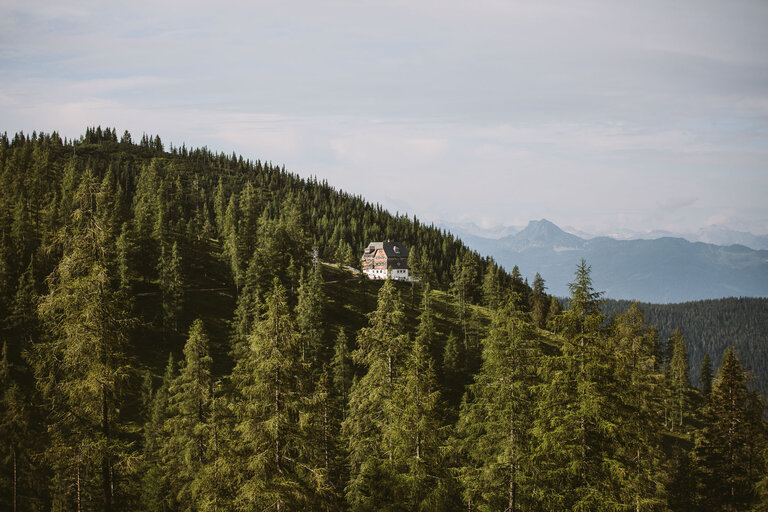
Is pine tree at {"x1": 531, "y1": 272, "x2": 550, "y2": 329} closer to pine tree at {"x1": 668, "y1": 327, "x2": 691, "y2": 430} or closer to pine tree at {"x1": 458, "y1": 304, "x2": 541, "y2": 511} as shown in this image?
pine tree at {"x1": 668, "y1": 327, "x2": 691, "y2": 430}

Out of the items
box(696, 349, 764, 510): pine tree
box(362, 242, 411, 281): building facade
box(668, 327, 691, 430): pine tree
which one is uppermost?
box(362, 242, 411, 281): building facade

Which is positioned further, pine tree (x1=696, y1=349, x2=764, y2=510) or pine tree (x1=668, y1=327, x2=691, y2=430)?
pine tree (x1=668, y1=327, x2=691, y2=430)

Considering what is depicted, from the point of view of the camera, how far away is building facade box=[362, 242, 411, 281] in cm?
13975

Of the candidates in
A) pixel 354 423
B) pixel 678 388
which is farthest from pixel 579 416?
pixel 678 388

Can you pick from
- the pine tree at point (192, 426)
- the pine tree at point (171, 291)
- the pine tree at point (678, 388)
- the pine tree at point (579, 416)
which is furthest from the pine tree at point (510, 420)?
the pine tree at point (678, 388)

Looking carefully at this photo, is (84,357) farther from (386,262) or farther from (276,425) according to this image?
(386,262)

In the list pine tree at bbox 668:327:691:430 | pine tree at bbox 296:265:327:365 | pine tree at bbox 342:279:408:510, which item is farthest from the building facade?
pine tree at bbox 342:279:408:510

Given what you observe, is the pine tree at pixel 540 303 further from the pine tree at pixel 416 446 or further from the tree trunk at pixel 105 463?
the tree trunk at pixel 105 463

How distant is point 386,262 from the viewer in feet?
458

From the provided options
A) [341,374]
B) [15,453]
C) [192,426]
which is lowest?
[15,453]

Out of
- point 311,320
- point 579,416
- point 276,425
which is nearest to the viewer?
point 276,425

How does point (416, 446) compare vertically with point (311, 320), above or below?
below

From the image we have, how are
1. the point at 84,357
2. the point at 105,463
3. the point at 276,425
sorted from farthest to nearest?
1. the point at 276,425
2. the point at 105,463
3. the point at 84,357

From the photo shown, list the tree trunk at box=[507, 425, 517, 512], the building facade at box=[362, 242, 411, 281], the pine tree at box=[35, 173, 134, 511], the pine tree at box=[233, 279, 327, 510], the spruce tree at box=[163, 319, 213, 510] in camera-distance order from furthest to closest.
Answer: the building facade at box=[362, 242, 411, 281] < the spruce tree at box=[163, 319, 213, 510] < the tree trunk at box=[507, 425, 517, 512] < the pine tree at box=[233, 279, 327, 510] < the pine tree at box=[35, 173, 134, 511]
